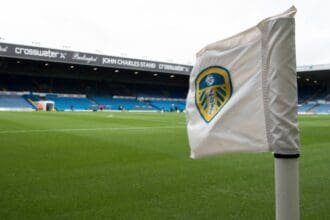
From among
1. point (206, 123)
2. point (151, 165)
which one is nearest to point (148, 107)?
point (151, 165)

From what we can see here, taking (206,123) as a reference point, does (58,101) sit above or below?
above

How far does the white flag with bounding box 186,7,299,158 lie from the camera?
160 centimetres

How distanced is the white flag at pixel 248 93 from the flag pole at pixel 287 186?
3cm

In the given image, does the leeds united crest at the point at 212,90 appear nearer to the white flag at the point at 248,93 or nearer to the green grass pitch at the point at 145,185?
the white flag at the point at 248,93

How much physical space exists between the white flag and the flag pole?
3 cm

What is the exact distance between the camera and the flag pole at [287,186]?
1595 millimetres

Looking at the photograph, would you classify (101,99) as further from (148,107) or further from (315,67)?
(315,67)

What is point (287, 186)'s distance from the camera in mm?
1603

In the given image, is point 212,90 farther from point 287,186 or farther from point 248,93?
point 287,186

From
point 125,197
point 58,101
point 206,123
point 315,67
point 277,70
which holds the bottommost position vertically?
point 125,197

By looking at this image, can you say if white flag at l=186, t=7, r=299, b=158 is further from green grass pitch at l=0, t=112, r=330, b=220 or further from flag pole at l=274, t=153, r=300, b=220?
green grass pitch at l=0, t=112, r=330, b=220

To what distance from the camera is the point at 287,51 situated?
1591 millimetres

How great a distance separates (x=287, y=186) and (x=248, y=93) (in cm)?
44

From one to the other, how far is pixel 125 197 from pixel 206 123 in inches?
113
